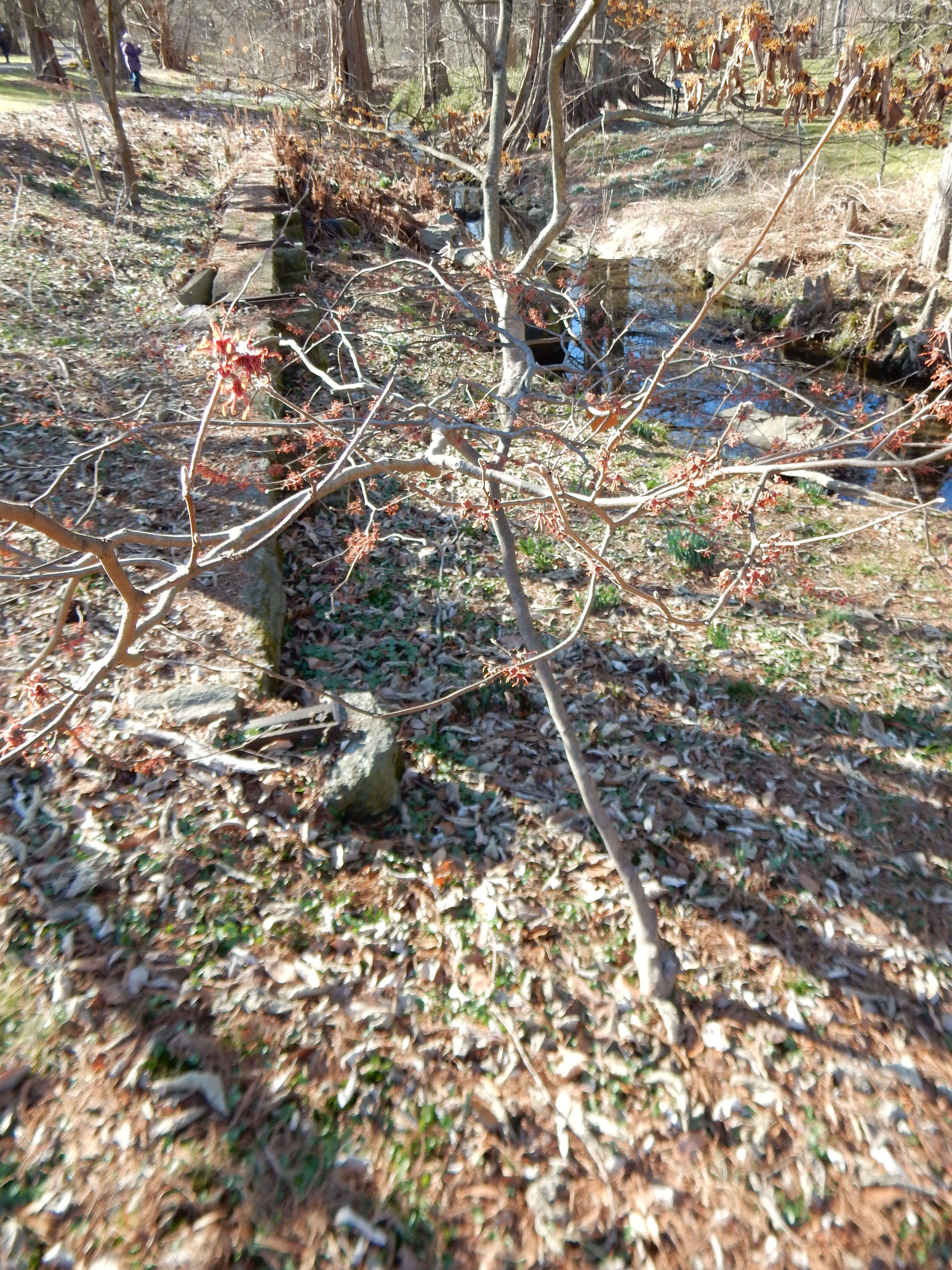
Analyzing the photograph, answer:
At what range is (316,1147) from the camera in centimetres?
Result: 232

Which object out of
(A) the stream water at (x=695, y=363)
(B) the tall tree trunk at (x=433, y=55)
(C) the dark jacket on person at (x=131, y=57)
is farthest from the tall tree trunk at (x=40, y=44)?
(A) the stream water at (x=695, y=363)

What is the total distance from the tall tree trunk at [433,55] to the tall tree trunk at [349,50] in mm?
1464

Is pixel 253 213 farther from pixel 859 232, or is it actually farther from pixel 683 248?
pixel 859 232

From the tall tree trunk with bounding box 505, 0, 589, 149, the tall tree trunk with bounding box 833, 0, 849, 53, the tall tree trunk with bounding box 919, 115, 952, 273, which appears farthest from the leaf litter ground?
the tall tree trunk with bounding box 833, 0, 849, 53

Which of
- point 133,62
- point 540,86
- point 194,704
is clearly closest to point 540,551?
point 194,704

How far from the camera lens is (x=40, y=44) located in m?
18.9

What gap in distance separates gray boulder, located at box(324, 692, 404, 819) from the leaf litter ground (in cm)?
11

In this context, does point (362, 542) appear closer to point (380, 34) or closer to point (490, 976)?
point (490, 976)

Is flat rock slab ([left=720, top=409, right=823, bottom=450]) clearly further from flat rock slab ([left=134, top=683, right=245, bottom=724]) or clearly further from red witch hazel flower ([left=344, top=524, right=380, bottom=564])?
flat rock slab ([left=134, top=683, right=245, bottom=724])

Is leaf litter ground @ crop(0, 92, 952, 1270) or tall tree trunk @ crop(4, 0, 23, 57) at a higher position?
tall tree trunk @ crop(4, 0, 23, 57)

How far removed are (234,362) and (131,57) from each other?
2163 cm

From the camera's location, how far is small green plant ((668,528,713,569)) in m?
5.42

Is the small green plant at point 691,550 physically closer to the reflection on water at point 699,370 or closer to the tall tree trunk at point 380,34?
the reflection on water at point 699,370

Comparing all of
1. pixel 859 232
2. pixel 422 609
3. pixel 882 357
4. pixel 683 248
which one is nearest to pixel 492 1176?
pixel 422 609
